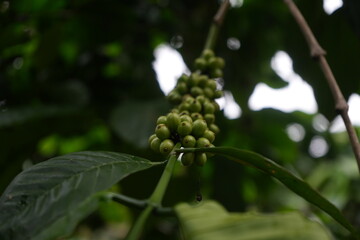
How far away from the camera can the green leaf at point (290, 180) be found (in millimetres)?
631

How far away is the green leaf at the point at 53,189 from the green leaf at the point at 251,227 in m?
0.14

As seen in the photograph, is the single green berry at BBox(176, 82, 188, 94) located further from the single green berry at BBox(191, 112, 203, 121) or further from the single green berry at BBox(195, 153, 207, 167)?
the single green berry at BBox(195, 153, 207, 167)

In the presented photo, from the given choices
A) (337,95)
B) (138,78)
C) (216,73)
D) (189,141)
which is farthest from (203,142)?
(138,78)

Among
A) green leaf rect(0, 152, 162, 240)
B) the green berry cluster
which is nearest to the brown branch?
the green berry cluster

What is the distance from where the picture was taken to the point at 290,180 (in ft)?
2.12

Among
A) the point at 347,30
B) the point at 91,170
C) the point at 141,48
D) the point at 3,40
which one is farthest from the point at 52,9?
the point at 91,170

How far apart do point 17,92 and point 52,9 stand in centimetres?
30

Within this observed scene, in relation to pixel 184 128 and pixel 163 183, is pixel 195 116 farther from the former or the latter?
pixel 163 183

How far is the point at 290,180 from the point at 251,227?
17 cm

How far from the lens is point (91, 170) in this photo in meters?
0.63

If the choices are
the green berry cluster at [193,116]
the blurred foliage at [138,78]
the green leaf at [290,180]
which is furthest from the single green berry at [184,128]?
the blurred foliage at [138,78]

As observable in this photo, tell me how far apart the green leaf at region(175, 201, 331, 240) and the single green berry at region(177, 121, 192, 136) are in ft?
0.84

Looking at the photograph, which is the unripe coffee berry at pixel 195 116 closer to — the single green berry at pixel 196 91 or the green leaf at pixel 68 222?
the single green berry at pixel 196 91

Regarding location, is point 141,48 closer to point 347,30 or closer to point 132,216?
point 132,216
